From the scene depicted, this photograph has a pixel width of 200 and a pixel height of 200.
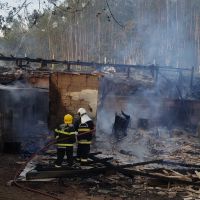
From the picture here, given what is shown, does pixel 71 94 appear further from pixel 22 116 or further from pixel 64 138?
pixel 64 138

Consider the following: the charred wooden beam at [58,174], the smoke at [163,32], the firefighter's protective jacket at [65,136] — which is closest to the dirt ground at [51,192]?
the charred wooden beam at [58,174]

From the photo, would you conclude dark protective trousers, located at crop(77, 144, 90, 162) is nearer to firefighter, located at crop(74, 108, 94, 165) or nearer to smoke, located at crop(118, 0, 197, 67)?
firefighter, located at crop(74, 108, 94, 165)

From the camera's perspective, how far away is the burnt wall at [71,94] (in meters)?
14.4

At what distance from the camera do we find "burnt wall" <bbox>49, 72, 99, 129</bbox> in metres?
14.4

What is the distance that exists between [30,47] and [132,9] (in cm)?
2108

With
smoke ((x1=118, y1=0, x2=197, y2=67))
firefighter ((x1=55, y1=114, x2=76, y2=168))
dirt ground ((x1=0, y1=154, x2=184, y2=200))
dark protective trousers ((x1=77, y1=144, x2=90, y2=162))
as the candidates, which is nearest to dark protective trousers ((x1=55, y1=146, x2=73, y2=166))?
firefighter ((x1=55, y1=114, x2=76, y2=168))

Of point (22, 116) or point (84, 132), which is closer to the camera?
point (84, 132)

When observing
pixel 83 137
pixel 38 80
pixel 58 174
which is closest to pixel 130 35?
pixel 38 80

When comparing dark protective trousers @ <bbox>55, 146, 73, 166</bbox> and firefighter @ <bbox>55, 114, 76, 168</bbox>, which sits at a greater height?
firefighter @ <bbox>55, 114, 76, 168</bbox>

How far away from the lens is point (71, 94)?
14.6 m

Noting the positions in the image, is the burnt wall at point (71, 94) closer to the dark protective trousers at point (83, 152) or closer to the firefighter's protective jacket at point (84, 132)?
the firefighter's protective jacket at point (84, 132)

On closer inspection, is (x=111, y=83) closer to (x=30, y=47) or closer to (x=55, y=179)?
(x=55, y=179)

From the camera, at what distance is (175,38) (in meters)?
48.8

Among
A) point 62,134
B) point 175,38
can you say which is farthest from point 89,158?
point 175,38
